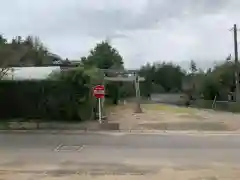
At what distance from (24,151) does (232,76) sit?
41.5 meters

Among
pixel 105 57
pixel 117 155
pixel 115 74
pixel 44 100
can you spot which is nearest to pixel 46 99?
pixel 44 100

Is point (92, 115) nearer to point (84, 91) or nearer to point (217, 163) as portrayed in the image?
point (84, 91)

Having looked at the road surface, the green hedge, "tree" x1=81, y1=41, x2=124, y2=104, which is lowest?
the road surface

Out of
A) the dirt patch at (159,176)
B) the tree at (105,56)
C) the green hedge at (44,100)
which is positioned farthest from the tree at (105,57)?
the dirt patch at (159,176)

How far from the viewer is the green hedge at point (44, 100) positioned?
22734 mm

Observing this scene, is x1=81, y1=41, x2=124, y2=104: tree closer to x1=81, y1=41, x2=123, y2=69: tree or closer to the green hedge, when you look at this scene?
x1=81, y1=41, x2=123, y2=69: tree

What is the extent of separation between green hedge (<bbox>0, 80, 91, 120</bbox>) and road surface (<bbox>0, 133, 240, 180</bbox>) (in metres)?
3.36

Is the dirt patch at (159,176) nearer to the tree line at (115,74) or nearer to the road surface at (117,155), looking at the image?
the road surface at (117,155)

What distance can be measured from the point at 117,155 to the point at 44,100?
34.1 feet

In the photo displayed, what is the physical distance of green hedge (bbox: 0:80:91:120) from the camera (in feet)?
74.6

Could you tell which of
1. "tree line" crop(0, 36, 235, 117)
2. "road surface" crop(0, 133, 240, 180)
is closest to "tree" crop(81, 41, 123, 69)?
"tree line" crop(0, 36, 235, 117)

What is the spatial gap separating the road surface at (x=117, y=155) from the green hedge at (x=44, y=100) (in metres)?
3.36

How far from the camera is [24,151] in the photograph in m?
14.4

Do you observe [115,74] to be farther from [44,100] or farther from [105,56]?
[105,56]
